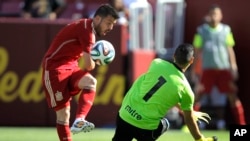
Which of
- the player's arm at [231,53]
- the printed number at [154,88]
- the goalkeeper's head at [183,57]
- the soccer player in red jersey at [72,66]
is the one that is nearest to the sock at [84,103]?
the soccer player in red jersey at [72,66]

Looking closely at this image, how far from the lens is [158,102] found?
9.85 meters

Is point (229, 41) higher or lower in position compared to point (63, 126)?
higher

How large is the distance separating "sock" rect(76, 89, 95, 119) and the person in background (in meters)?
6.20

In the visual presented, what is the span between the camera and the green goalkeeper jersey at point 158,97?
32.1 ft

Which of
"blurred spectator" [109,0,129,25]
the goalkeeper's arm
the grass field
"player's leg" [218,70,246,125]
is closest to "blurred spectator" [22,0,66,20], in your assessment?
"blurred spectator" [109,0,129,25]

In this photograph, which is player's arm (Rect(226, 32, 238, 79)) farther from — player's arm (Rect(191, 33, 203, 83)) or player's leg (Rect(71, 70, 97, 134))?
player's leg (Rect(71, 70, 97, 134))

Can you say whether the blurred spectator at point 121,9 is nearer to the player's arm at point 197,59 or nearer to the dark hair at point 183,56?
the player's arm at point 197,59

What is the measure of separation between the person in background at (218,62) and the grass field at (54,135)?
2.86ft

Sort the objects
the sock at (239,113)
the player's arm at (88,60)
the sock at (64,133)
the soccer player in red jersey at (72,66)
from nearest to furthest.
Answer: the player's arm at (88,60), the soccer player in red jersey at (72,66), the sock at (64,133), the sock at (239,113)

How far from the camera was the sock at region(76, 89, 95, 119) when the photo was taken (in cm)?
1118

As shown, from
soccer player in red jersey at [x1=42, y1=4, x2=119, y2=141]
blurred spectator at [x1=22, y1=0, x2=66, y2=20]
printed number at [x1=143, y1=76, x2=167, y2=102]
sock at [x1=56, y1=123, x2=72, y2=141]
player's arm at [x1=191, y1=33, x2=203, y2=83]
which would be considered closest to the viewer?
printed number at [x1=143, y1=76, x2=167, y2=102]

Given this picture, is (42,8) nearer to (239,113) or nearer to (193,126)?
(239,113)

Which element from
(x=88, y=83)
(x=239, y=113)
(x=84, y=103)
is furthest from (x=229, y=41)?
(x=84, y=103)

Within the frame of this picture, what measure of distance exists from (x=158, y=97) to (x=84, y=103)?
63.7 inches
